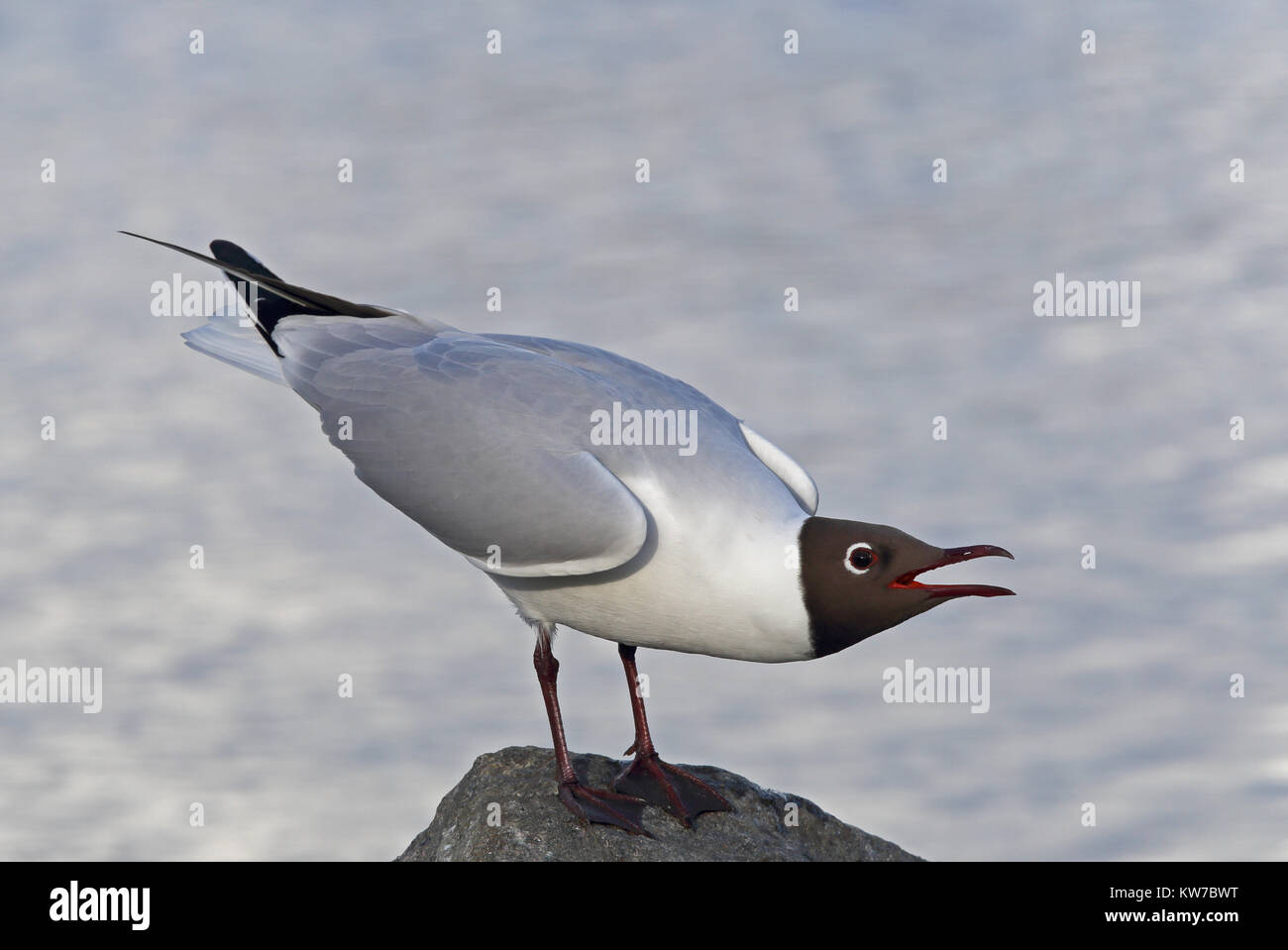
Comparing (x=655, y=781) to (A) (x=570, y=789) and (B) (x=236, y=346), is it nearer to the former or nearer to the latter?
(A) (x=570, y=789)

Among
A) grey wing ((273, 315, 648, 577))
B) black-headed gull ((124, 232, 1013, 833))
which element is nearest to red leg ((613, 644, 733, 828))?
black-headed gull ((124, 232, 1013, 833))

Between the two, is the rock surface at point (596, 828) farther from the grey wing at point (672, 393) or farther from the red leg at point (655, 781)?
the grey wing at point (672, 393)

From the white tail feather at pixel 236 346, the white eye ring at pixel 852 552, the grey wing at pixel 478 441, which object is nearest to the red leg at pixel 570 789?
the grey wing at pixel 478 441

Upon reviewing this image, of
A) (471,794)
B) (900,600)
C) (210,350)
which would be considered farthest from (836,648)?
(210,350)

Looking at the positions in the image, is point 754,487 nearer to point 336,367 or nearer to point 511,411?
point 511,411

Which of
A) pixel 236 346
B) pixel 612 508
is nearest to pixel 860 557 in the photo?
pixel 612 508

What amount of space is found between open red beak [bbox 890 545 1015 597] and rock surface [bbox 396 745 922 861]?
1.63m

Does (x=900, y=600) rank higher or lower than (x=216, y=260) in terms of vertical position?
lower

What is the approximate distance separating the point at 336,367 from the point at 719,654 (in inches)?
99.1

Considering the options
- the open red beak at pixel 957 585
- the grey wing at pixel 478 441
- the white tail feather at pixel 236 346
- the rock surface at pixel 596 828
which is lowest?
the rock surface at pixel 596 828

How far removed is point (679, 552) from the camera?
636cm

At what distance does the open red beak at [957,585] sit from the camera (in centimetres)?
613

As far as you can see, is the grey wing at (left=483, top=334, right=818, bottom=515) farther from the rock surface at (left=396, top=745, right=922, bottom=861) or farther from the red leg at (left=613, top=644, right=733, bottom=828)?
the rock surface at (left=396, top=745, right=922, bottom=861)

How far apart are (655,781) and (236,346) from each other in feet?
11.1
